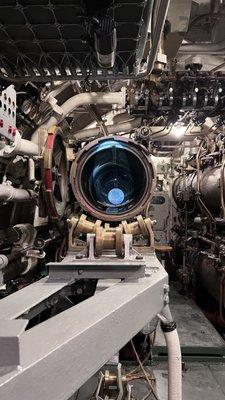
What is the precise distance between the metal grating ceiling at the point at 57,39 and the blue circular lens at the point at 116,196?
51.0 inches

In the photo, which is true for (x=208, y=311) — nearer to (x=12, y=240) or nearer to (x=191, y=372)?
(x=191, y=372)

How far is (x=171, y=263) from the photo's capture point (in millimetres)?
6836

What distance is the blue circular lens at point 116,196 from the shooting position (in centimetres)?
290

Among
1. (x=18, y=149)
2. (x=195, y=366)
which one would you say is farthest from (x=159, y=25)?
(x=195, y=366)

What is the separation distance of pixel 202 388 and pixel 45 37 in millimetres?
2600

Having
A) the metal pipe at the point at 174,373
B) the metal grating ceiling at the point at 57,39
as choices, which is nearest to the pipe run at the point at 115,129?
the metal grating ceiling at the point at 57,39

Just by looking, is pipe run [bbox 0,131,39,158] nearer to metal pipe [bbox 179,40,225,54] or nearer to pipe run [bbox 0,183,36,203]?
pipe run [bbox 0,183,36,203]

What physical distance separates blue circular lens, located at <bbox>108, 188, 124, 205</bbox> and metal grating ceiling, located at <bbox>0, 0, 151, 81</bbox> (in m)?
1.30

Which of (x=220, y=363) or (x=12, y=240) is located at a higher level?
(x=12, y=240)

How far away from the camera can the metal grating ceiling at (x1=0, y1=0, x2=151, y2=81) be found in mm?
1253

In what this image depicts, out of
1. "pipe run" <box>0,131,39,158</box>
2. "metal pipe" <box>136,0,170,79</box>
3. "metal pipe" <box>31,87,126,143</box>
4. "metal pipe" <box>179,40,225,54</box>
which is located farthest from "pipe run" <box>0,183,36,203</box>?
"metal pipe" <box>179,40,225,54</box>

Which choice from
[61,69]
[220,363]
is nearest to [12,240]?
[61,69]

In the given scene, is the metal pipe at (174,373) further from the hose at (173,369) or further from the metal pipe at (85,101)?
the metal pipe at (85,101)

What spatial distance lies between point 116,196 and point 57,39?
5.52ft
